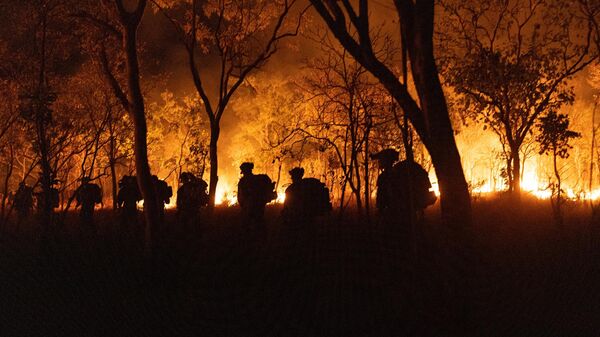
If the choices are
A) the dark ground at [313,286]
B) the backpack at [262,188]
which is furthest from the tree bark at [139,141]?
the backpack at [262,188]

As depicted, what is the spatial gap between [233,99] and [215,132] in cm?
3558

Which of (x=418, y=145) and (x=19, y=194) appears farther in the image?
(x=418, y=145)

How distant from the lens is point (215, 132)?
17906mm

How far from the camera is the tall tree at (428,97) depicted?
839 centimetres

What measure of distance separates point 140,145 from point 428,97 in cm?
497

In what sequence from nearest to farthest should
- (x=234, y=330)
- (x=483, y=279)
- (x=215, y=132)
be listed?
1. (x=234, y=330)
2. (x=483, y=279)
3. (x=215, y=132)

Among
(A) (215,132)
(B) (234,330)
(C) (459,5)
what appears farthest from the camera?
(A) (215,132)

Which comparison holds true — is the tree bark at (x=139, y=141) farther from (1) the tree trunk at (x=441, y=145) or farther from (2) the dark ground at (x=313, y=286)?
(1) the tree trunk at (x=441, y=145)

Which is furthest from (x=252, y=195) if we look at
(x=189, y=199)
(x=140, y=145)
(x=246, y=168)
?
(x=140, y=145)

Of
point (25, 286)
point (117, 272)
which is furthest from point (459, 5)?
point (25, 286)

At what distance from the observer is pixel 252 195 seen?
1070 centimetres

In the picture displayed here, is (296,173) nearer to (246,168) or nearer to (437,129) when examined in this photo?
(246,168)

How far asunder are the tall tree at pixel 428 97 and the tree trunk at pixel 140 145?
3505 millimetres

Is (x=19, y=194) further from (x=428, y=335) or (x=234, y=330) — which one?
(x=428, y=335)
